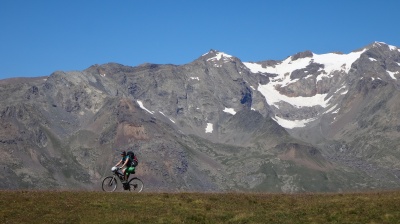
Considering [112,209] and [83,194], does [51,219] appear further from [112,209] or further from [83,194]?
[83,194]

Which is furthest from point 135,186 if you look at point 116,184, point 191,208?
point 191,208

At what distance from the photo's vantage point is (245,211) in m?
46.6

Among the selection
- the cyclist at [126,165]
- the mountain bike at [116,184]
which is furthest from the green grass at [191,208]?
the mountain bike at [116,184]

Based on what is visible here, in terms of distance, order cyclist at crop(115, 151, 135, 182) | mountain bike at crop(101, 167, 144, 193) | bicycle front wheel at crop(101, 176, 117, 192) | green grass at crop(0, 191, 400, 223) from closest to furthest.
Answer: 1. green grass at crop(0, 191, 400, 223)
2. cyclist at crop(115, 151, 135, 182)
3. mountain bike at crop(101, 167, 144, 193)
4. bicycle front wheel at crop(101, 176, 117, 192)

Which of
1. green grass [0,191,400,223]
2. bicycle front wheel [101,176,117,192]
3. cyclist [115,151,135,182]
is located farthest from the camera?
bicycle front wheel [101,176,117,192]

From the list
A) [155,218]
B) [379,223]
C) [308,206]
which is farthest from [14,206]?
[379,223]

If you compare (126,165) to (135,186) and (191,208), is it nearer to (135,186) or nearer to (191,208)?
(135,186)

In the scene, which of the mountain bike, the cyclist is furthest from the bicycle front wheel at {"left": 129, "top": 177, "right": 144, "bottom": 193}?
the cyclist

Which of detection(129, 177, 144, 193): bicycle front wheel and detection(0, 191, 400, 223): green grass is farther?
detection(129, 177, 144, 193): bicycle front wheel

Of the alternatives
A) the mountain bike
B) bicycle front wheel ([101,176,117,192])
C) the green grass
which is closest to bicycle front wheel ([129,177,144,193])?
the mountain bike

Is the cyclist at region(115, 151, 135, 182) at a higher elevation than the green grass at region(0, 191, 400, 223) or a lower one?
higher

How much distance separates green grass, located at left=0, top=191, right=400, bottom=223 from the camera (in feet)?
142

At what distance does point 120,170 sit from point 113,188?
1814mm

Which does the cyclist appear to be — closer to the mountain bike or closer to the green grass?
the mountain bike
